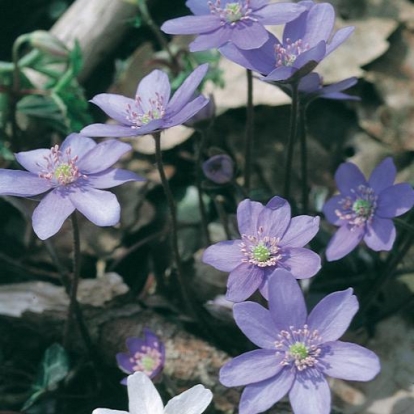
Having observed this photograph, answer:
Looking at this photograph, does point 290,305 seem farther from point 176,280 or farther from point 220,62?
A: point 220,62

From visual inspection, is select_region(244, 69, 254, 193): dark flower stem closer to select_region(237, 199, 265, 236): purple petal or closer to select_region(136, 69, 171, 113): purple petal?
select_region(136, 69, 171, 113): purple petal

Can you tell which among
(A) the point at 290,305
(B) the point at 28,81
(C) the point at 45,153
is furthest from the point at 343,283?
(B) the point at 28,81

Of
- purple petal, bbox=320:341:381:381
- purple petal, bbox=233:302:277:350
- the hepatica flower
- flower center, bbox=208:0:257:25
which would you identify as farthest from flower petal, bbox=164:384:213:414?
flower center, bbox=208:0:257:25

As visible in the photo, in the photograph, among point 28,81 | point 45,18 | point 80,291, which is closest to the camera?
point 80,291

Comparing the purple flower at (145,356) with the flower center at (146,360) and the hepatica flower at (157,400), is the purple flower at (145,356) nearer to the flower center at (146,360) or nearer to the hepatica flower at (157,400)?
the flower center at (146,360)

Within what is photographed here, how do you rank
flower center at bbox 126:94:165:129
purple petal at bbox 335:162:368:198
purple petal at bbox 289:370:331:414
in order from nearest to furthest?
purple petal at bbox 289:370:331:414 < flower center at bbox 126:94:165:129 < purple petal at bbox 335:162:368:198
